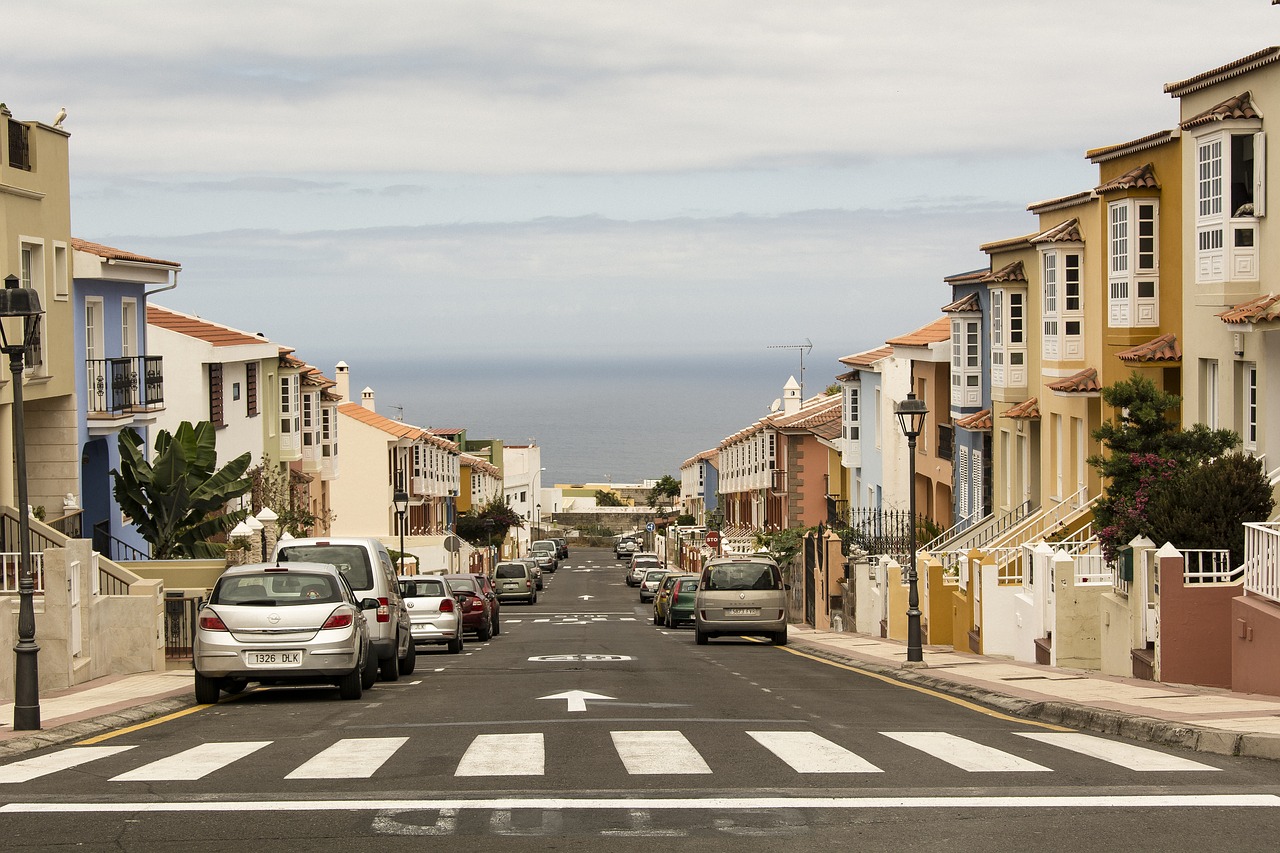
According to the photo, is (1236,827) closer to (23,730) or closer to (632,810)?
(632,810)

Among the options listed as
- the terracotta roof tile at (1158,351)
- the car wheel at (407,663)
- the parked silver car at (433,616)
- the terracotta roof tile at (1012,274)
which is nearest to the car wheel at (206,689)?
the car wheel at (407,663)

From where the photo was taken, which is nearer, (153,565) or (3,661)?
(3,661)

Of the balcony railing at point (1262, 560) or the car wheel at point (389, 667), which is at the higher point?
the balcony railing at point (1262, 560)

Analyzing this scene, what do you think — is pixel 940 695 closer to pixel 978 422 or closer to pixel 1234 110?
pixel 1234 110

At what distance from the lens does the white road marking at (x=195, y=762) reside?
10.9m

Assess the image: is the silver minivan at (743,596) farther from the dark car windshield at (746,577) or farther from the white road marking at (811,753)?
the white road marking at (811,753)

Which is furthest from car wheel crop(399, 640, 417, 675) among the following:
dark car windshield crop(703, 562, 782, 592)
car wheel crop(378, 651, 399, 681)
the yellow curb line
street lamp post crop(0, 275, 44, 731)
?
dark car windshield crop(703, 562, 782, 592)

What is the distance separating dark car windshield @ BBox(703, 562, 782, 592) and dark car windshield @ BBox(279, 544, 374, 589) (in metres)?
11.4

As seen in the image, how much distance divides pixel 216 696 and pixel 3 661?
3299mm

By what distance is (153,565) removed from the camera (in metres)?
25.4

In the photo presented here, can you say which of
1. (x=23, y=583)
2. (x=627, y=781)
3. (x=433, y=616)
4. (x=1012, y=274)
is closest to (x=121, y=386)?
(x=433, y=616)

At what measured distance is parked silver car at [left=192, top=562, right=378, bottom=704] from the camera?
54.9 feet

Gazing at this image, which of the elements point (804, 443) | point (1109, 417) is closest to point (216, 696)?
point (1109, 417)

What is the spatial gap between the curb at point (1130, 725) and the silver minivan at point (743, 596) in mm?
10630
